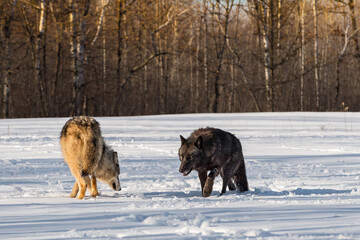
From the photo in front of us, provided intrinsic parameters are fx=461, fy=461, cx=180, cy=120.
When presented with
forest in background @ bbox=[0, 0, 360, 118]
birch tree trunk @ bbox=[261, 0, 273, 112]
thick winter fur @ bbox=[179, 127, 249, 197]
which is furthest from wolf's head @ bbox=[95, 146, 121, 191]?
birch tree trunk @ bbox=[261, 0, 273, 112]

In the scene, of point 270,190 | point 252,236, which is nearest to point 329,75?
point 270,190

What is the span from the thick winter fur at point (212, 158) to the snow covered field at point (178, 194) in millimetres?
299

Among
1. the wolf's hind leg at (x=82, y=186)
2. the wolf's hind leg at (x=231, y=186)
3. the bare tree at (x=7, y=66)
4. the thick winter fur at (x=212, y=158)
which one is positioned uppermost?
the bare tree at (x=7, y=66)

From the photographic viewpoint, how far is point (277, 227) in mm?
3953

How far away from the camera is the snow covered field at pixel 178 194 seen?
3.89 m

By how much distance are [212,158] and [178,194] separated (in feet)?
2.33

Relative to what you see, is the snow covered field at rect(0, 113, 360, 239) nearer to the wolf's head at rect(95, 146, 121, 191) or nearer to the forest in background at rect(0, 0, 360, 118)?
the wolf's head at rect(95, 146, 121, 191)

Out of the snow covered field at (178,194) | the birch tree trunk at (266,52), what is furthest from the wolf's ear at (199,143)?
the birch tree trunk at (266,52)

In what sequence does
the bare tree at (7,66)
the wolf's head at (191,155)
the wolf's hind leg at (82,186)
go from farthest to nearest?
the bare tree at (7,66)
the wolf's head at (191,155)
the wolf's hind leg at (82,186)

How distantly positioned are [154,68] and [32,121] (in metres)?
18.8

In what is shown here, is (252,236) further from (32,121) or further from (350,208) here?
(32,121)

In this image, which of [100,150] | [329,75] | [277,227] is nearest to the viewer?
[277,227]

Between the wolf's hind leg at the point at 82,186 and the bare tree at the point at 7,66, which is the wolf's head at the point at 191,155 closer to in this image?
the wolf's hind leg at the point at 82,186

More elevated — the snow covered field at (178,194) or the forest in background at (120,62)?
the forest in background at (120,62)
